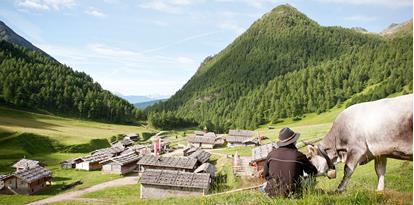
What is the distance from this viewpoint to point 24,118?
149 m

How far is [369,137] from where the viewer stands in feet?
34.6

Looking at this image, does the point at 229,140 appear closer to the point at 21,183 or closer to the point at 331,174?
the point at 21,183

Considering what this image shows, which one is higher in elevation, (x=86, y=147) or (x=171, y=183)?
(x=171, y=183)

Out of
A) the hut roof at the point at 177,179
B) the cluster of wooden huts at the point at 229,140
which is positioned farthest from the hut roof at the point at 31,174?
the cluster of wooden huts at the point at 229,140

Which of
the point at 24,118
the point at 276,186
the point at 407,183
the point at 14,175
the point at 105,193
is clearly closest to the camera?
the point at 276,186

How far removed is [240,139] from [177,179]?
56.7 metres

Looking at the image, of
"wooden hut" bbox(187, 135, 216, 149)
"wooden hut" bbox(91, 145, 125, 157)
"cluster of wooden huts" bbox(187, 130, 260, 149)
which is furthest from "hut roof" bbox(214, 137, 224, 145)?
"wooden hut" bbox(91, 145, 125, 157)

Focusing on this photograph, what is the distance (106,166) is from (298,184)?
70.3 metres

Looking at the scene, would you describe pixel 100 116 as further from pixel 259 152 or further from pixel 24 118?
pixel 259 152

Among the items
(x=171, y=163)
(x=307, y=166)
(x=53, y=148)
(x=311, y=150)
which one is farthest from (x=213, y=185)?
(x=53, y=148)

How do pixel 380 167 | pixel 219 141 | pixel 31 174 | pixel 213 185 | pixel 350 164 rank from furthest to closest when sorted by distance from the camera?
pixel 219 141 → pixel 31 174 → pixel 213 185 → pixel 380 167 → pixel 350 164

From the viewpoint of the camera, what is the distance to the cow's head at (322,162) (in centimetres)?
1063

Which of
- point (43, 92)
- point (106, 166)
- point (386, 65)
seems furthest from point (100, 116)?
point (386, 65)

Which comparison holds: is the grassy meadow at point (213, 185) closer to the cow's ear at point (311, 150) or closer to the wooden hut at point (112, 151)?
the cow's ear at point (311, 150)
